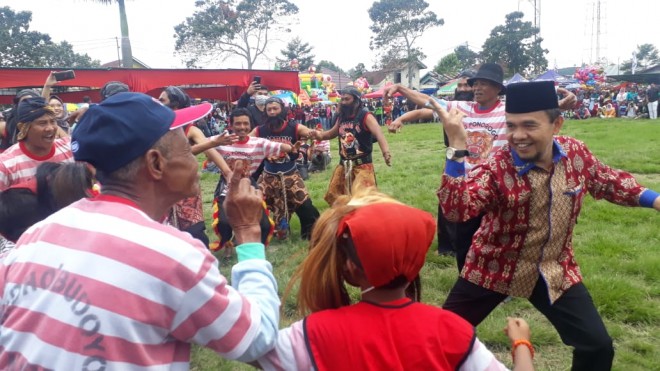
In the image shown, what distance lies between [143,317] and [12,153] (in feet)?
9.81

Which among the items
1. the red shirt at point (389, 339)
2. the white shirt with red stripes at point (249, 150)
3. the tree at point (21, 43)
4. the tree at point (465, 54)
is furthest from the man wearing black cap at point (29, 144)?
the tree at point (465, 54)

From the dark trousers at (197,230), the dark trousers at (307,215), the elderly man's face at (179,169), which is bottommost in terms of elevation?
the dark trousers at (307,215)

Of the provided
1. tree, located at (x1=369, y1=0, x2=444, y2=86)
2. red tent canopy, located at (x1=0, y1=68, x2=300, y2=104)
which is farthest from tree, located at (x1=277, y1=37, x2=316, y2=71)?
red tent canopy, located at (x1=0, y1=68, x2=300, y2=104)

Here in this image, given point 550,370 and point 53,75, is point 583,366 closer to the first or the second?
point 550,370

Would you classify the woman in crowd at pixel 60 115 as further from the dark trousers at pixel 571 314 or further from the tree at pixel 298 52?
the tree at pixel 298 52

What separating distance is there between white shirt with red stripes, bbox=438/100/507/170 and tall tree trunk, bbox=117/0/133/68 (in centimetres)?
2310

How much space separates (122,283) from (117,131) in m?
Answer: 0.42

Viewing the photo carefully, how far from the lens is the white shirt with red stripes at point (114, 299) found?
4.33 ft

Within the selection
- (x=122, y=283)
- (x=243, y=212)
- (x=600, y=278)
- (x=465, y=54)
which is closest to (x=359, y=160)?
(x=600, y=278)

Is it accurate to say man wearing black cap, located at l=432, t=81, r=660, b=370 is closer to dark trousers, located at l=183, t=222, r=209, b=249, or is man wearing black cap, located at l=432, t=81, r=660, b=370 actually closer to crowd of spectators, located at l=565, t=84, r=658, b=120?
dark trousers, located at l=183, t=222, r=209, b=249

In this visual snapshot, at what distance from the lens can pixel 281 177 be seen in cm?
663

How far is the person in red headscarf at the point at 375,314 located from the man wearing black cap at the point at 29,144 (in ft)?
9.18

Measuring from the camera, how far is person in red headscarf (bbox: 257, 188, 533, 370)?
5.17 feet

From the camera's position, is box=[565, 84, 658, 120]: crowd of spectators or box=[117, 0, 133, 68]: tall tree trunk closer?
box=[565, 84, 658, 120]: crowd of spectators
